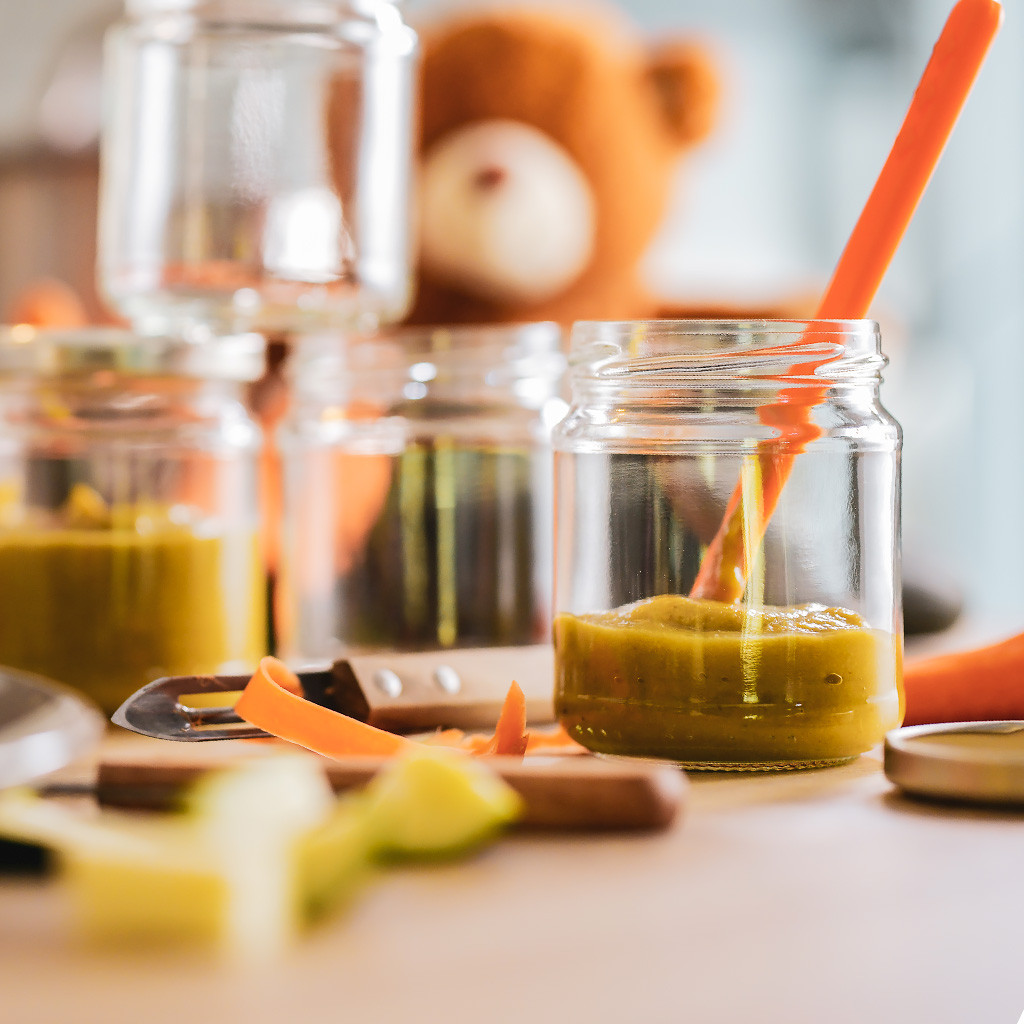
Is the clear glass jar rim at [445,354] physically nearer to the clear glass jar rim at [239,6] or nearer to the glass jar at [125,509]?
the glass jar at [125,509]

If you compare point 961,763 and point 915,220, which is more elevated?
point 915,220

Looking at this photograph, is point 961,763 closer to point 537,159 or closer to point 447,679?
point 447,679

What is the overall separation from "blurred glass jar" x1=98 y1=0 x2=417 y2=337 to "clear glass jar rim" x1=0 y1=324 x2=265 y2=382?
5 cm

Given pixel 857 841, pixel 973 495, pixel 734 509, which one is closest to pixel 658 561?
pixel 734 509

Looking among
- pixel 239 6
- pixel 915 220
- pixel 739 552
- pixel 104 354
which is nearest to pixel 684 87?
pixel 239 6

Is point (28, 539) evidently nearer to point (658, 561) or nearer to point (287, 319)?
point (287, 319)

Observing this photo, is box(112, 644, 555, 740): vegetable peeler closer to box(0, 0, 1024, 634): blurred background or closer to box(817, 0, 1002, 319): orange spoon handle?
box(817, 0, 1002, 319): orange spoon handle

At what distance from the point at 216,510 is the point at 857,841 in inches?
18.2

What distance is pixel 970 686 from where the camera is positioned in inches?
24.7

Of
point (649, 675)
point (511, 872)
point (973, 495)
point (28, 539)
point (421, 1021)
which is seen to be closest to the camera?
point (421, 1021)

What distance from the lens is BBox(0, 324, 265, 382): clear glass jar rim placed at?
2.43ft

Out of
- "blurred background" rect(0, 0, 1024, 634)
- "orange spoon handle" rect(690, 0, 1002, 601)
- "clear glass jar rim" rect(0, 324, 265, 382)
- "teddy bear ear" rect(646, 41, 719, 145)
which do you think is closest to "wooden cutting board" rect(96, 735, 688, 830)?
"orange spoon handle" rect(690, 0, 1002, 601)

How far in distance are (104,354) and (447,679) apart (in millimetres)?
283

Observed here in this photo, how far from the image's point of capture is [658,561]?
559 millimetres
